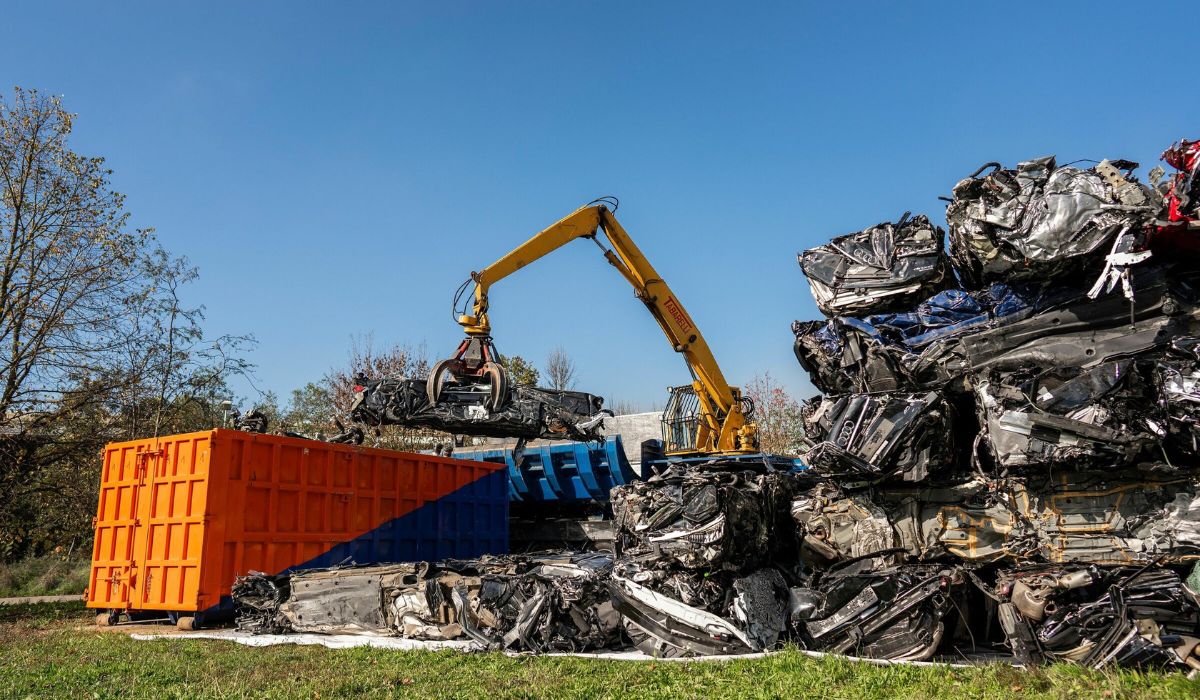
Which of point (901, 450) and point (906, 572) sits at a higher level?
point (901, 450)

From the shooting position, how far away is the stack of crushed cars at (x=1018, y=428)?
5.22 m

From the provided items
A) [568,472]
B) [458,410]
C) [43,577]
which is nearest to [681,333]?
[568,472]

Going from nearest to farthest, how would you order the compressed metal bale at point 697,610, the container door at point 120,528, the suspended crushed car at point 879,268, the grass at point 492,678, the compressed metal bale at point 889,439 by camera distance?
the grass at point 492,678 → the compressed metal bale at point 889,439 → the compressed metal bale at point 697,610 → the suspended crushed car at point 879,268 → the container door at point 120,528

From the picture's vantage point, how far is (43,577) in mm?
16391

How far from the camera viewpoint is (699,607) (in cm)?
632

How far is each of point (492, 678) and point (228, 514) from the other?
505 centimetres

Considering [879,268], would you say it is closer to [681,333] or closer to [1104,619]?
[1104,619]

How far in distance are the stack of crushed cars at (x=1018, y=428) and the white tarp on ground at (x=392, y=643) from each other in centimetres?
40

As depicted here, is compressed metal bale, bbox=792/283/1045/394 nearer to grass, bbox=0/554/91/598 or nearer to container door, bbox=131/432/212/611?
container door, bbox=131/432/212/611

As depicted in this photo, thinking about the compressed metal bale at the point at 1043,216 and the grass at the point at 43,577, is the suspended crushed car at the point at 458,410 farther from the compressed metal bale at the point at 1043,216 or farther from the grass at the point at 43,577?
the grass at the point at 43,577

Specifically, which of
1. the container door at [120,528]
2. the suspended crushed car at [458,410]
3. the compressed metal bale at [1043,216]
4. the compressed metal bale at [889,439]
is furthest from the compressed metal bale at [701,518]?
the container door at [120,528]

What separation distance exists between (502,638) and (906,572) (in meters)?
3.45

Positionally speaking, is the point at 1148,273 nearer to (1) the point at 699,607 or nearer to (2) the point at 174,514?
(1) the point at 699,607

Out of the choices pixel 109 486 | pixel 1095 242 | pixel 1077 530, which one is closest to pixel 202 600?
pixel 109 486
